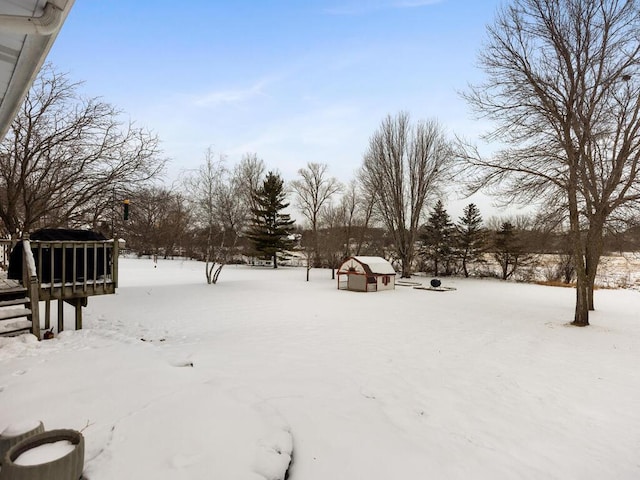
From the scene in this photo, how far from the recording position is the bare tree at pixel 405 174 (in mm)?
20516

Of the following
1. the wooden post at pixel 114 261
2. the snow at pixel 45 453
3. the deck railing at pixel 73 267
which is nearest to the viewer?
the snow at pixel 45 453

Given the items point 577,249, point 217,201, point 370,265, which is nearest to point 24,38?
point 577,249

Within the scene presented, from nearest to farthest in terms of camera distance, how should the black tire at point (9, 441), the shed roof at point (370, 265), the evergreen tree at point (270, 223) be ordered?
1. the black tire at point (9, 441)
2. the shed roof at point (370, 265)
3. the evergreen tree at point (270, 223)

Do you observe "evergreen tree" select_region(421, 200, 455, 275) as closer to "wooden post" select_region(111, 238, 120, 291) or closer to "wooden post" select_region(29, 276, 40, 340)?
"wooden post" select_region(111, 238, 120, 291)

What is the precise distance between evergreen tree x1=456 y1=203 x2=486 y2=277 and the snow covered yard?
14490 millimetres

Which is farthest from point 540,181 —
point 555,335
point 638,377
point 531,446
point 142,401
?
point 142,401

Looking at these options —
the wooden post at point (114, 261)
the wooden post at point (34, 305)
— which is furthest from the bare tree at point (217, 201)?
the wooden post at point (34, 305)

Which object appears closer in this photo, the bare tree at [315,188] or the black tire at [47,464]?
the black tire at [47,464]

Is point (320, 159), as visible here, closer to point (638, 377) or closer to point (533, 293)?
point (533, 293)

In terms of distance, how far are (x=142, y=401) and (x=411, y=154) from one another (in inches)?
808

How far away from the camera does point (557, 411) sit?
3.79 meters

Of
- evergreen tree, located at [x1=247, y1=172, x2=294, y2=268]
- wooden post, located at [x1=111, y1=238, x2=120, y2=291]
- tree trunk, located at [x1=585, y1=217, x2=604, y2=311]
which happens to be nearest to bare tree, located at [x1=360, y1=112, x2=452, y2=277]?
evergreen tree, located at [x1=247, y1=172, x2=294, y2=268]

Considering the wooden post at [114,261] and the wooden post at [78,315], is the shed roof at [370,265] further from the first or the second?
the wooden post at [78,315]

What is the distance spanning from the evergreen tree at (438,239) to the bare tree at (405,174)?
7.60 feet
